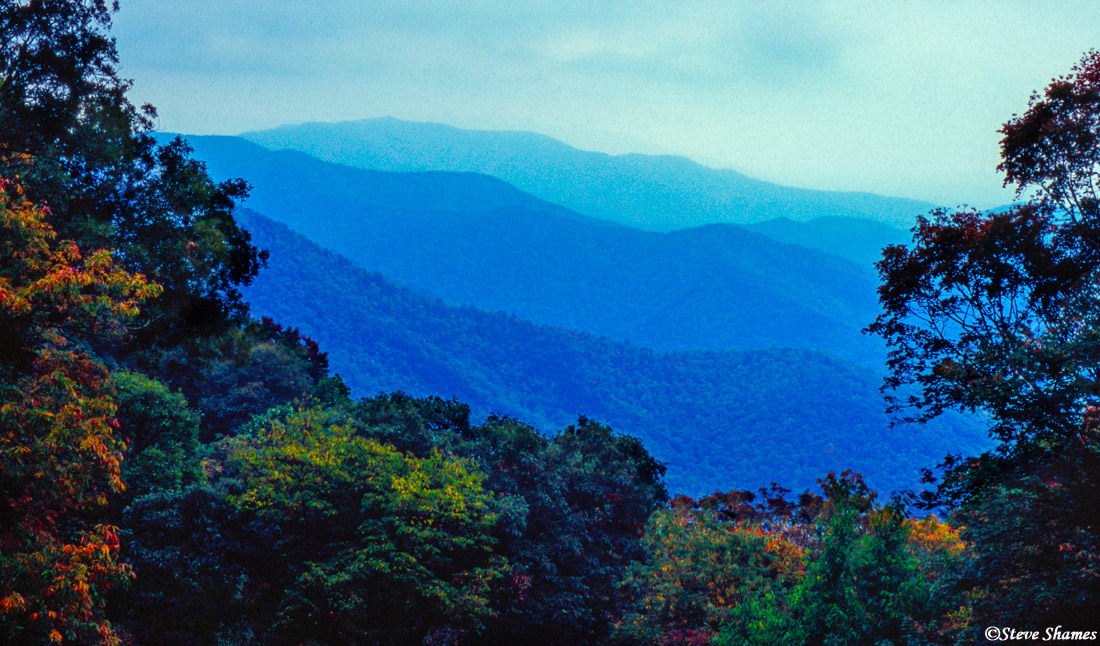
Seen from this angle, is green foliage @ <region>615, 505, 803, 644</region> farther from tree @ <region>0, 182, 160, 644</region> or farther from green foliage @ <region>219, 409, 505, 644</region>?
tree @ <region>0, 182, 160, 644</region>

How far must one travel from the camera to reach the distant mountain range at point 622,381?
95.2 meters

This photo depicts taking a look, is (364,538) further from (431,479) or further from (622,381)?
(622,381)

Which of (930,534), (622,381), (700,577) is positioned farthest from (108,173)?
(622,381)

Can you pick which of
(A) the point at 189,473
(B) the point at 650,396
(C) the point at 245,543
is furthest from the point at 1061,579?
(B) the point at 650,396

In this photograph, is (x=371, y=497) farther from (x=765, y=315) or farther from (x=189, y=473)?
(x=765, y=315)

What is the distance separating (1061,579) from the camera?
7465mm

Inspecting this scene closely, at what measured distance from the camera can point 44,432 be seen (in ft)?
24.3

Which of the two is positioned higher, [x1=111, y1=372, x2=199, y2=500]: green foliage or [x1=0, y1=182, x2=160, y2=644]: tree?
[x1=111, y1=372, x2=199, y2=500]: green foliage

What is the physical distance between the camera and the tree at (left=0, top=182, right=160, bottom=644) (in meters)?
7.18

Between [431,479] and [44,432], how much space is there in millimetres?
9241

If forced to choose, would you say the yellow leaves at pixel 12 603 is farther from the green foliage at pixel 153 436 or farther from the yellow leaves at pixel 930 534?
the yellow leaves at pixel 930 534

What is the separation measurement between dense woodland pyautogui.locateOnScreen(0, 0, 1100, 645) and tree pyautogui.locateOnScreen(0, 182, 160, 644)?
0.03 meters

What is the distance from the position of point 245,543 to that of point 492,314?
114 m

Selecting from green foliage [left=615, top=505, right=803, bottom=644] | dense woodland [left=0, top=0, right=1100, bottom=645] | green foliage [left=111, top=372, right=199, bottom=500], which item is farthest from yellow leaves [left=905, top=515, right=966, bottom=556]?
green foliage [left=111, top=372, right=199, bottom=500]
